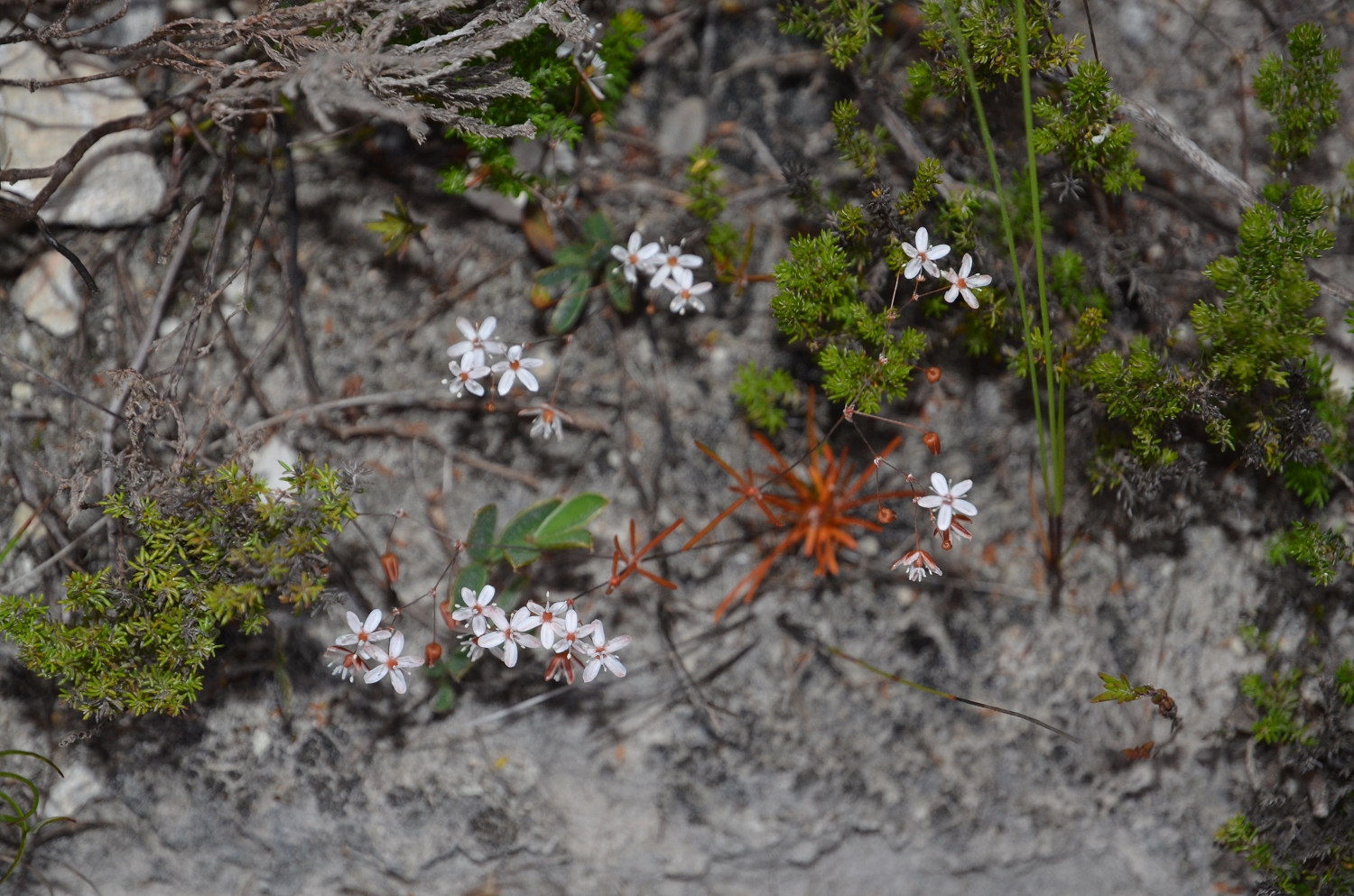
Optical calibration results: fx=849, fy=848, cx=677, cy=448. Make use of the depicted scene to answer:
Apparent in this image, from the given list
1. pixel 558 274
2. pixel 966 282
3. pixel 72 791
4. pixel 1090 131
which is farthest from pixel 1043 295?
pixel 72 791

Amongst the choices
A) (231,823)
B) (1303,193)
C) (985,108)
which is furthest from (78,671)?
(1303,193)

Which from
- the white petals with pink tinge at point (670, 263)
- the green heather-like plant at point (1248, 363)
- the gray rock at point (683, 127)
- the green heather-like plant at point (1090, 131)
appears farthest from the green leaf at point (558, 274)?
the green heather-like plant at point (1248, 363)

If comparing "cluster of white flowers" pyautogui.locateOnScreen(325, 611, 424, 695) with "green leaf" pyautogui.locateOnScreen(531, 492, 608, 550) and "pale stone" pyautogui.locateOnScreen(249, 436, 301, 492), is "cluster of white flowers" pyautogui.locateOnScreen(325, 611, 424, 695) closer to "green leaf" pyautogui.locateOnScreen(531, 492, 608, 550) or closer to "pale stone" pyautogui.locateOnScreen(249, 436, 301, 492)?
"green leaf" pyautogui.locateOnScreen(531, 492, 608, 550)

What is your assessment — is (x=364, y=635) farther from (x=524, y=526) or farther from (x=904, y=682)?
(x=904, y=682)

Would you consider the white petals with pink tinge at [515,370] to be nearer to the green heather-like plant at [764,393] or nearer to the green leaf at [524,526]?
the green leaf at [524,526]

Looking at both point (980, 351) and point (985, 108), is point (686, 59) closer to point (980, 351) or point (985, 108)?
point (985, 108)

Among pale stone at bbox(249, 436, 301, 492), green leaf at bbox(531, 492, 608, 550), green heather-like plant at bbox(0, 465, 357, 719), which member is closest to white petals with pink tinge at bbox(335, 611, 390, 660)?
green heather-like plant at bbox(0, 465, 357, 719)
